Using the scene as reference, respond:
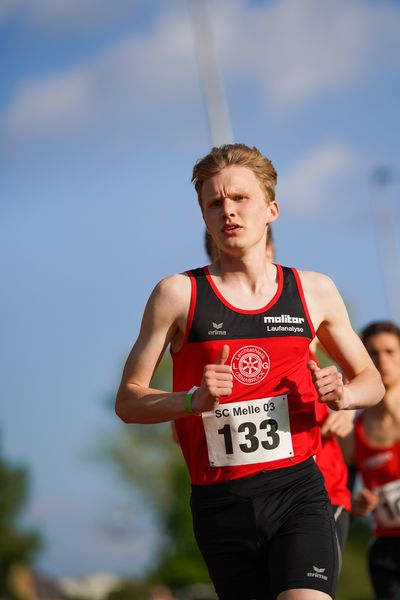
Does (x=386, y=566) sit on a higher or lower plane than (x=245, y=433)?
lower

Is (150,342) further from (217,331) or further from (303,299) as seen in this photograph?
(303,299)

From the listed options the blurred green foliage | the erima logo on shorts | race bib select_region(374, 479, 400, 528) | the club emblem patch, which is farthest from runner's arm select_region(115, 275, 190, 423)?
the blurred green foliage

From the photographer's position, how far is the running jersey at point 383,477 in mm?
8133

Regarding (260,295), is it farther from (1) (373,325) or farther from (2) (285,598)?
(1) (373,325)

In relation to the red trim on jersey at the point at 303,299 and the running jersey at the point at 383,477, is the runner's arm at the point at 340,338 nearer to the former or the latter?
the red trim on jersey at the point at 303,299

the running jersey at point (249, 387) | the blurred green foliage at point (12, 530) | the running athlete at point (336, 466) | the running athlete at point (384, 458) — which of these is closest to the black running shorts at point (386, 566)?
the running athlete at point (384, 458)

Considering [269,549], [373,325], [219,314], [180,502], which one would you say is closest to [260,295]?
[219,314]

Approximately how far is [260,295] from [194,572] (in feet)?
169

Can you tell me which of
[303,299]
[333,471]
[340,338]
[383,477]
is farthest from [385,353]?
[303,299]

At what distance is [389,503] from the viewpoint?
8141mm

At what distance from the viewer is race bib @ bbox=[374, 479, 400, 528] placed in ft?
26.6

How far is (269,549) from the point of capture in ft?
17.6

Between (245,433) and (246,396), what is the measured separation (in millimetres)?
178

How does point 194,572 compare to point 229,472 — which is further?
point 194,572
